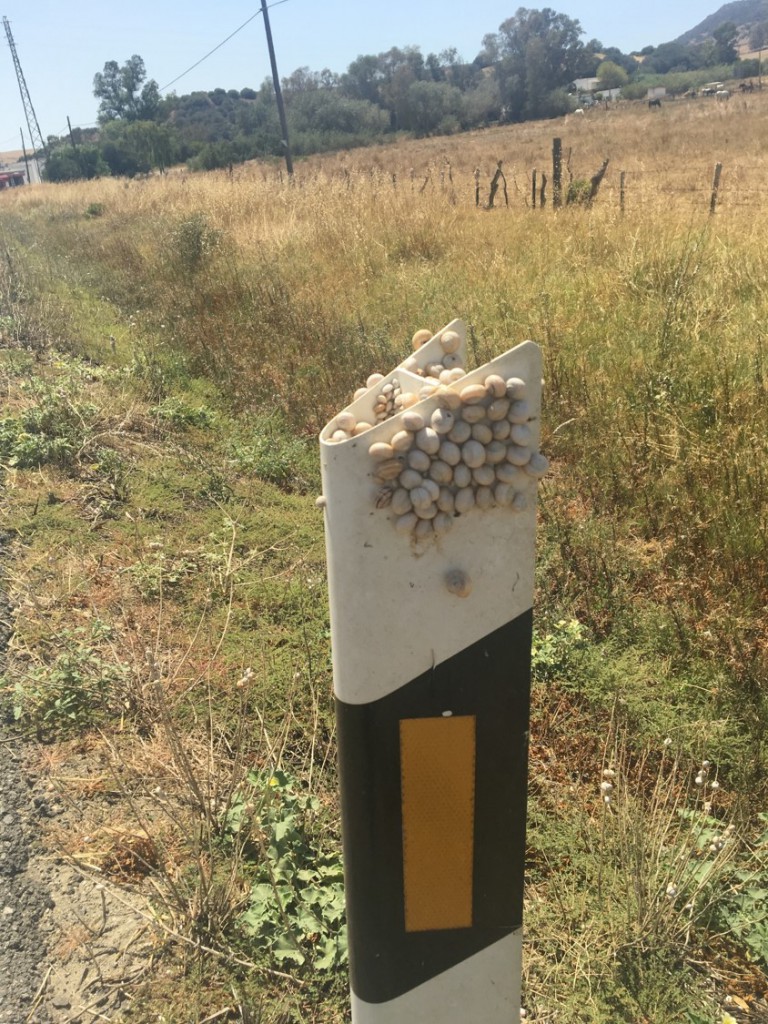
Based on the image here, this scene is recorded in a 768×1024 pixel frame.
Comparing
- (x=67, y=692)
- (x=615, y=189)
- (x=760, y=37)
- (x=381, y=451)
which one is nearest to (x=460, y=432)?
(x=381, y=451)

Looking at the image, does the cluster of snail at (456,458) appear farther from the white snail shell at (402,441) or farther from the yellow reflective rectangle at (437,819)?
the yellow reflective rectangle at (437,819)

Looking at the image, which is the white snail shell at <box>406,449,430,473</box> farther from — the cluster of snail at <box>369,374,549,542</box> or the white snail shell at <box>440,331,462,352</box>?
the white snail shell at <box>440,331,462,352</box>

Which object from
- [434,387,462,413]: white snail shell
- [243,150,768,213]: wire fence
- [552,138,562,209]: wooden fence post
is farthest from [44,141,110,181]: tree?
[434,387,462,413]: white snail shell

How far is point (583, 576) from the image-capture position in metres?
3.93

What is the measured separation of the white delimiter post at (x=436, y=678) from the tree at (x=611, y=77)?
72.6 metres

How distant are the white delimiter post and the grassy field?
0.81 metres

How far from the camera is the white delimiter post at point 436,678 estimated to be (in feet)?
3.80

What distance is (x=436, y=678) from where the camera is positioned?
128cm

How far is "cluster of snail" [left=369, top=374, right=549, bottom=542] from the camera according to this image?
113cm

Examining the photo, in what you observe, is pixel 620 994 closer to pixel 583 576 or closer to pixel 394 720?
pixel 394 720

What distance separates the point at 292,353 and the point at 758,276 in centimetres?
422

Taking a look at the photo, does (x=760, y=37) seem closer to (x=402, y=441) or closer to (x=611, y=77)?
(x=611, y=77)

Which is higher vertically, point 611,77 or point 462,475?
point 611,77

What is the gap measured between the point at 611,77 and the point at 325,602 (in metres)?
72.6
